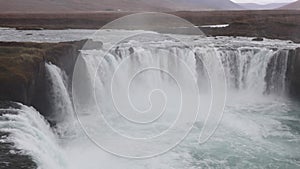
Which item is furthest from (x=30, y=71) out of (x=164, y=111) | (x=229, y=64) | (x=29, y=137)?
(x=229, y=64)

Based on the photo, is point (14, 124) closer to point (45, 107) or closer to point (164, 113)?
point (45, 107)

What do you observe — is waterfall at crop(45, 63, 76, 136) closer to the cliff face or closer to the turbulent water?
the turbulent water

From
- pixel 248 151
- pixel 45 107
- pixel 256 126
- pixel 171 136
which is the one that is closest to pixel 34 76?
pixel 45 107

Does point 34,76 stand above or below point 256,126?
above

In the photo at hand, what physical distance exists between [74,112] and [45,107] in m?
2.39

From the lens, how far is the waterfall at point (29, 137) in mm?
10908

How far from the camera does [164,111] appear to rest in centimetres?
2219

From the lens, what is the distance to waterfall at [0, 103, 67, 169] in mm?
10908

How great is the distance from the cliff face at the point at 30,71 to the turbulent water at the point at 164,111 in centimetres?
60

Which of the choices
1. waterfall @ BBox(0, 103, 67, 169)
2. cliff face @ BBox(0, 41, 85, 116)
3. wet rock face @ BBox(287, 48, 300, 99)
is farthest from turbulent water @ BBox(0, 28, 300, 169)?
cliff face @ BBox(0, 41, 85, 116)

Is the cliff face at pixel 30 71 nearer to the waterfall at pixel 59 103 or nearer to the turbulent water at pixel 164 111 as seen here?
the waterfall at pixel 59 103

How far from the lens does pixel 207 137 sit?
60.2ft

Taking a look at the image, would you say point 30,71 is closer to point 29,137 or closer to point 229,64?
point 29,137

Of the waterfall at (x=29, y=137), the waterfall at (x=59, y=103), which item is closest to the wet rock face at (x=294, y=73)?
the waterfall at (x=59, y=103)
